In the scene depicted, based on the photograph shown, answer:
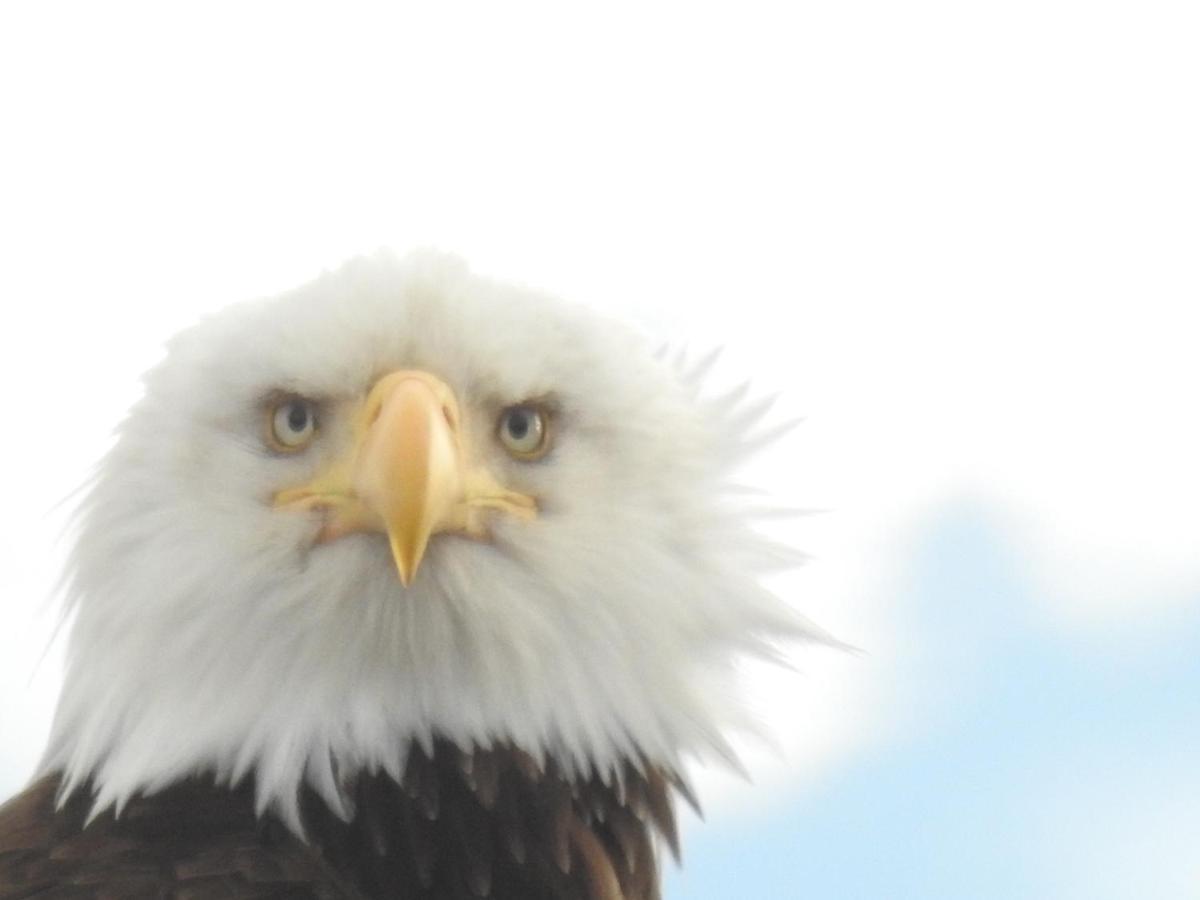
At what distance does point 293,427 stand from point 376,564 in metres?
0.33

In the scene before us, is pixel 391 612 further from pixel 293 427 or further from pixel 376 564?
pixel 293 427

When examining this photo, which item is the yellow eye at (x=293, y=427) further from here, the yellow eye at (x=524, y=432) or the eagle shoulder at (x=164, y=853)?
the eagle shoulder at (x=164, y=853)

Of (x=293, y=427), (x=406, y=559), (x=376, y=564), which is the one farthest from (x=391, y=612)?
(x=293, y=427)

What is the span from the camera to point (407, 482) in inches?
179

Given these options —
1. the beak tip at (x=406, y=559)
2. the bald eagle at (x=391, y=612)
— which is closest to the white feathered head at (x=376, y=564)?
the bald eagle at (x=391, y=612)

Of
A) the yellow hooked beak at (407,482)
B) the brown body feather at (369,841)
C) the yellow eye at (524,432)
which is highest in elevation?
the yellow eye at (524,432)

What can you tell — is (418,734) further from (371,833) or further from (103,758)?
(103,758)

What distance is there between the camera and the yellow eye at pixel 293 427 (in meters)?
4.84

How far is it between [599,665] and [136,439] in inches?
42.4

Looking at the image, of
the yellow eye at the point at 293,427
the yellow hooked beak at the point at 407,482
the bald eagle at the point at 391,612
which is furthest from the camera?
the yellow eye at the point at 293,427

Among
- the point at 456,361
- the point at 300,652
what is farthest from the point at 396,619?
the point at 456,361

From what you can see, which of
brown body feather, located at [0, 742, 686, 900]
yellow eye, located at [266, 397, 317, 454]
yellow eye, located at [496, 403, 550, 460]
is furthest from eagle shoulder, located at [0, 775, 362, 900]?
yellow eye, located at [496, 403, 550, 460]

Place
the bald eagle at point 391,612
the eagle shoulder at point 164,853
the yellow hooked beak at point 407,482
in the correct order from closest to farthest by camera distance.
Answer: the eagle shoulder at point 164,853 < the yellow hooked beak at point 407,482 < the bald eagle at point 391,612

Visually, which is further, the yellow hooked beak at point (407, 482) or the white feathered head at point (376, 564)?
the white feathered head at point (376, 564)
